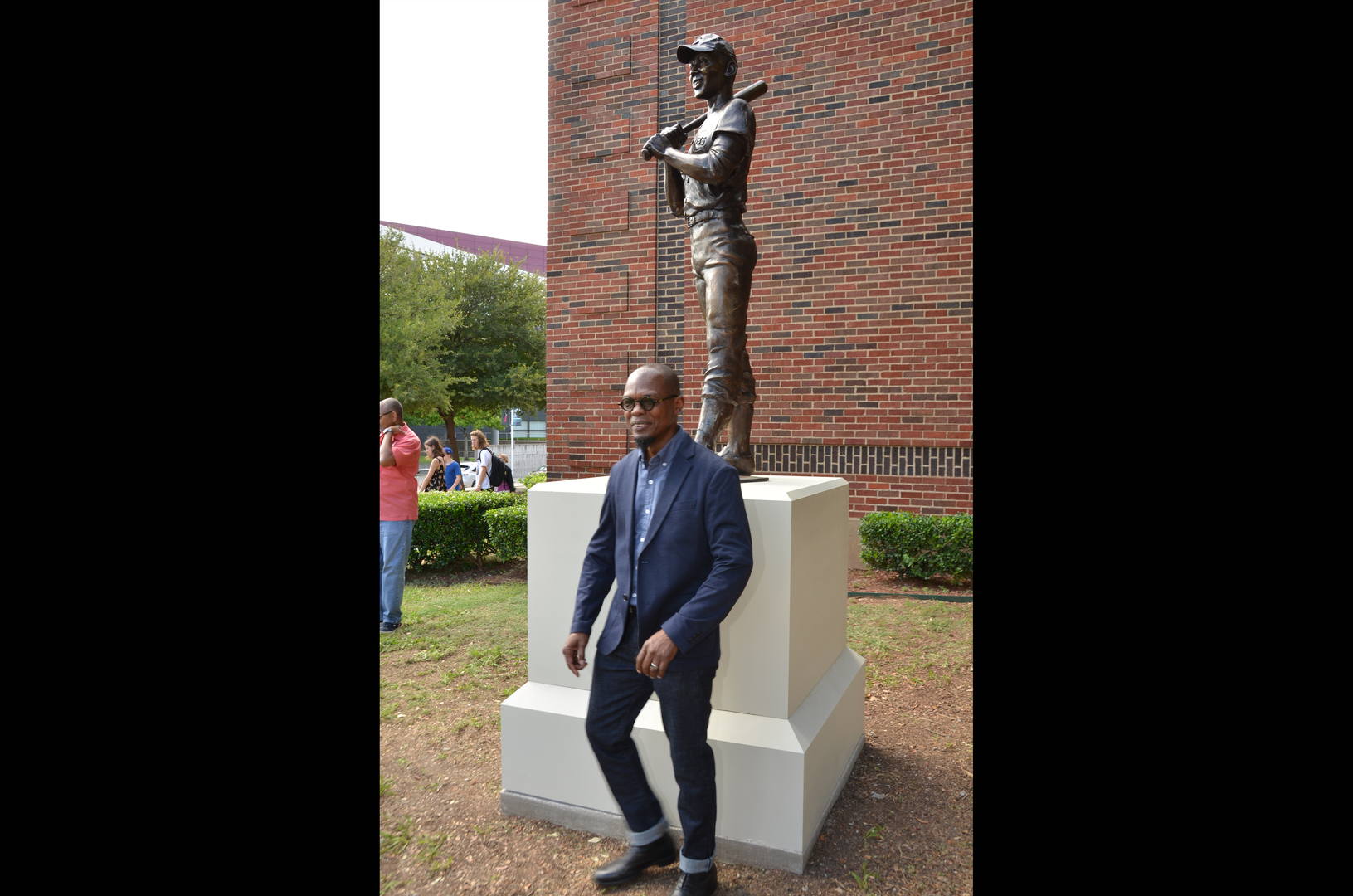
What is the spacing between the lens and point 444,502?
27.7 ft

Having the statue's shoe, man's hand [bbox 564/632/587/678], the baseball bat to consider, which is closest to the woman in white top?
the statue's shoe

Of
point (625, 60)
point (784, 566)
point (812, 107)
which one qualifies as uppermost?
point (625, 60)

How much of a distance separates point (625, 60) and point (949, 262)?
4.65 m

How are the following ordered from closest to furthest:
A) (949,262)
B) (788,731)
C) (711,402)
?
(788,731) → (711,402) → (949,262)

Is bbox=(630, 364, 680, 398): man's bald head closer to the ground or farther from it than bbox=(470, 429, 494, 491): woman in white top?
farther from it

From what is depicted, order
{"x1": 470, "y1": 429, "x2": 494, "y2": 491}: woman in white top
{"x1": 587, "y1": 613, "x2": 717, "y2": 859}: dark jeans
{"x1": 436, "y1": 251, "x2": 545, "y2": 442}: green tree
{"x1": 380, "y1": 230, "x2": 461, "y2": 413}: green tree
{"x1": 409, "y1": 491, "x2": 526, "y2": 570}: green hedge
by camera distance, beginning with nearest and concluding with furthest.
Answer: {"x1": 587, "y1": 613, "x2": 717, "y2": 859}: dark jeans → {"x1": 409, "y1": 491, "x2": 526, "y2": 570}: green hedge → {"x1": 470, "y1": 429, "x2": 494, "y2": 491}: woman in white top → {"x1": 380, "y1": 230, "x2": 461, "y2": 413}: green tree → {"x1": 436, "y1": 251, "x2": 545, "y2": 442}: green tree

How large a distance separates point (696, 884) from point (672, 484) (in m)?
1.42

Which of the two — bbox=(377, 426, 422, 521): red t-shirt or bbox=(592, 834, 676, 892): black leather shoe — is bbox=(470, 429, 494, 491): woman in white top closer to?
bbox=(377, 426, 422, 521): red t-shirt

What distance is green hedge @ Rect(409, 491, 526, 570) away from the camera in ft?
27.6

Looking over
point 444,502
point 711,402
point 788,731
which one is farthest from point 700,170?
point 444,502

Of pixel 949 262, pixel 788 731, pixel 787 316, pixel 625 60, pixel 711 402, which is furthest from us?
pixel 625 60

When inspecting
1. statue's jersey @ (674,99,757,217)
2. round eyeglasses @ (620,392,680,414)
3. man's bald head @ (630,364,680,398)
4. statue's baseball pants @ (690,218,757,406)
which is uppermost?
statue's jersey @ (674,99,757,217)

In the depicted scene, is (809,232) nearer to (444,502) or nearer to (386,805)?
(444,502)

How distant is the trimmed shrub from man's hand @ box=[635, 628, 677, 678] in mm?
6086
